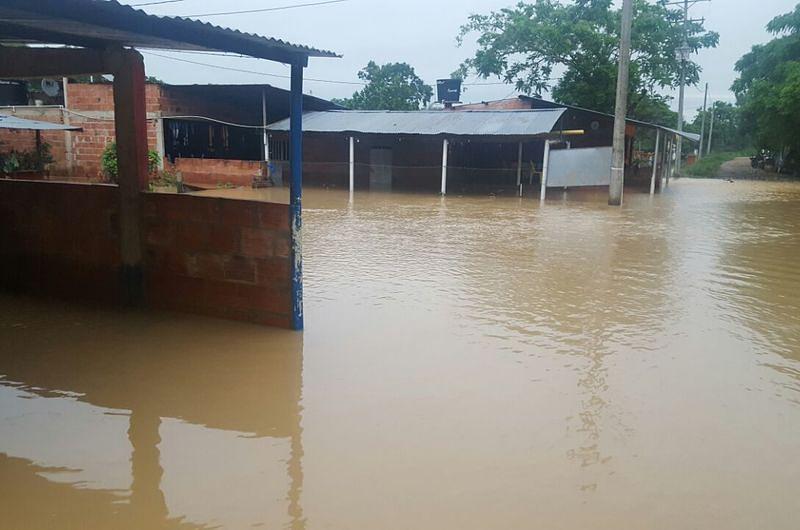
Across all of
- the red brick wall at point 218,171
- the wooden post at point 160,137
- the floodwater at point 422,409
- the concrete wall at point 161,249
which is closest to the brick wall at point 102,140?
the red brick wall at point 218,171

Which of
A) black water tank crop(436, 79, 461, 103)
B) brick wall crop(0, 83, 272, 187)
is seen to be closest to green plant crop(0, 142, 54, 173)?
brick wall crop(0, 83, 272, 187)

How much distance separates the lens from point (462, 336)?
600 cm

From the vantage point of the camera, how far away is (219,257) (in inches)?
245

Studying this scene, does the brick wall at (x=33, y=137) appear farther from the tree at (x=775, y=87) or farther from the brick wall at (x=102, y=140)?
the tree at (x=775, y=87)

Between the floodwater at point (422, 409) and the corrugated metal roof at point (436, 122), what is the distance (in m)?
12.2

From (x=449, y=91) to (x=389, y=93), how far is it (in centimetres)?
1616

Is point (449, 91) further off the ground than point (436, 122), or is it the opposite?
point (449, 91)

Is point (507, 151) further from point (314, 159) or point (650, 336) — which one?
point (650, 336)

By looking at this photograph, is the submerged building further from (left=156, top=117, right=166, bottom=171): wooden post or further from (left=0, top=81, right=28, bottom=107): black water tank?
(left=0, top=81, right=28, bottom=107): black water tank

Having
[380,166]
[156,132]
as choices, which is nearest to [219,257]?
[156,132]

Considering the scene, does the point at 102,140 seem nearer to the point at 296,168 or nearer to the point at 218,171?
the point at 218,171

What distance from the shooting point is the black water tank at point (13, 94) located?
2280cm

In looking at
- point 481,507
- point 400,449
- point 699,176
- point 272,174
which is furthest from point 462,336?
point 699,176

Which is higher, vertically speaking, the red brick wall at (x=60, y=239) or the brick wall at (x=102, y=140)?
the brick wall at (x=102, y=140)
